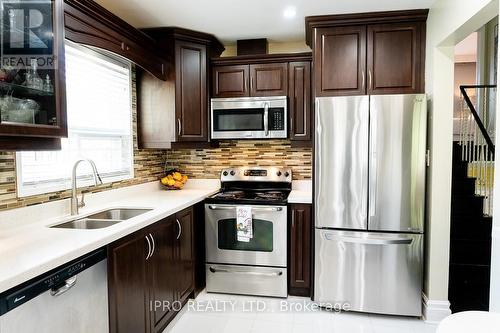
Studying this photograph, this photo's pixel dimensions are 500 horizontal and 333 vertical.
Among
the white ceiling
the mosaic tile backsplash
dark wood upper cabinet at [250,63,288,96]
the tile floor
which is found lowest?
the tile floor

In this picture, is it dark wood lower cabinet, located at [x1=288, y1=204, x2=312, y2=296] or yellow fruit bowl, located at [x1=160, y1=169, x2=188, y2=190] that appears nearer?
dark wood lower cabinet, located at [x1=288, y1=204, x2=312, y2=296]

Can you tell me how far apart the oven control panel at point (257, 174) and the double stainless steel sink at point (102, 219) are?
4.08 ft

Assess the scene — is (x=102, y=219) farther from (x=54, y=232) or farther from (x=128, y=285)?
(x=128, y=285)

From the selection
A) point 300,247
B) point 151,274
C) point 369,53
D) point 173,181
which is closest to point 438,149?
point 369,53

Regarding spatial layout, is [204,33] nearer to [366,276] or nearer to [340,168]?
[340,168]

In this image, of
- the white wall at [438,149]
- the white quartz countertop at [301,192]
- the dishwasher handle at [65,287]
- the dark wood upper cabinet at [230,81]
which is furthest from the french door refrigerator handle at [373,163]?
the dishwasher handle at [65,287]

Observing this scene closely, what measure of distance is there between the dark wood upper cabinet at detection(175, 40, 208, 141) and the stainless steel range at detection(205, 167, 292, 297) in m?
0.68

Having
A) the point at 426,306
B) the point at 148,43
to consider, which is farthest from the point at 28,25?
the point at 426,306

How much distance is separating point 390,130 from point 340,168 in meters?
0.47

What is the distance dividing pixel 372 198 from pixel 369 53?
1185 millimetres

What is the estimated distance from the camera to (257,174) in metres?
3.44

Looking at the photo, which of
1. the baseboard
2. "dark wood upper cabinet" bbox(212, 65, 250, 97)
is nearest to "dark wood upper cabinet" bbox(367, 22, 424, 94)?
"dark wood upper cabinet" bbox(212, 65, 250, 97)

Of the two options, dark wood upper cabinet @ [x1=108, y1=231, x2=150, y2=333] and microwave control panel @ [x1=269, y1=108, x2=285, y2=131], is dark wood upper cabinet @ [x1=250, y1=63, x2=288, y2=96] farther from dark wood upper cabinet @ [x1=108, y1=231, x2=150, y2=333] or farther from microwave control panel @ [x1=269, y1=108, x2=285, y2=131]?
dark wood upper cabinet @ [x1=108, y1=231, x2=150, y2=333]

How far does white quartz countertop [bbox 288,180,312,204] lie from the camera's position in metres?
2.87
